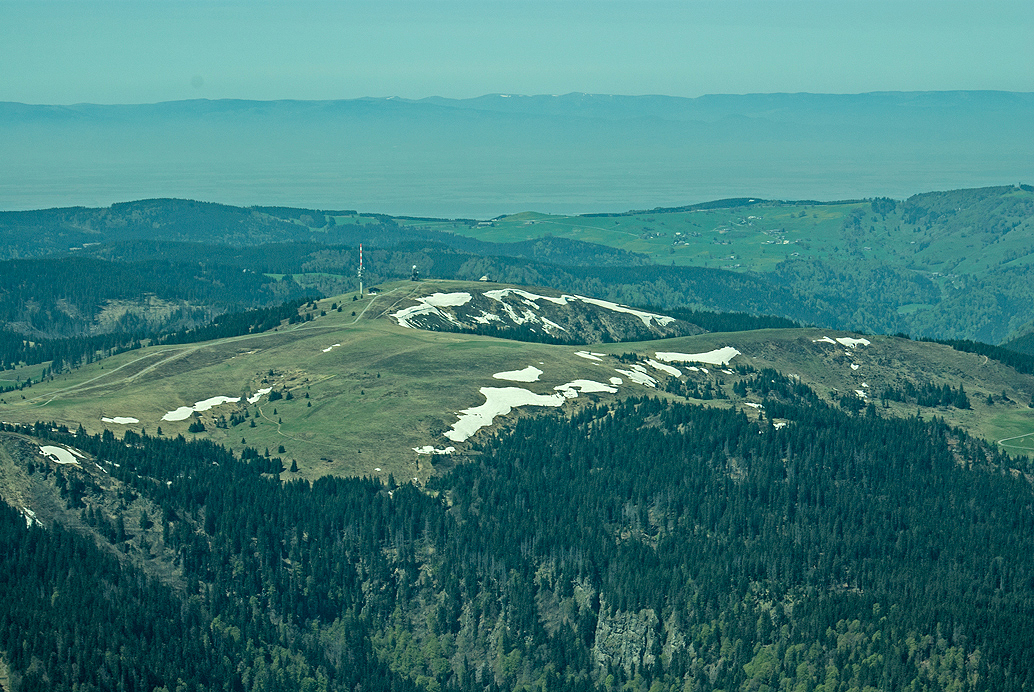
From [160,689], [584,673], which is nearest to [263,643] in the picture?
[160,689]

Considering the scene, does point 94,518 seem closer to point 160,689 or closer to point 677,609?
point 160,689

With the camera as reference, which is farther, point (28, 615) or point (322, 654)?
point (322, 654)

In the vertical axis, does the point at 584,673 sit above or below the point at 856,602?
below

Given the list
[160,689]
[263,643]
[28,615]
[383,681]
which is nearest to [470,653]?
[383,681]

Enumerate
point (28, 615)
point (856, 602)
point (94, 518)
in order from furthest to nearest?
point (94, 518) → point (856, 602) → point (28, 615)

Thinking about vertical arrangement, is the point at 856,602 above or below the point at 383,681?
above

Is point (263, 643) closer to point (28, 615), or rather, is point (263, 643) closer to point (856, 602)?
point (28, 615)

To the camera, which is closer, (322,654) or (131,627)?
(131,627)

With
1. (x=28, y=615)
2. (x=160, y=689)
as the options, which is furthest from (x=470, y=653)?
(x=28, y=615)

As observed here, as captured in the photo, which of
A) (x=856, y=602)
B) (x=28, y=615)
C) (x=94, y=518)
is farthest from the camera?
(x=94, y=518)
